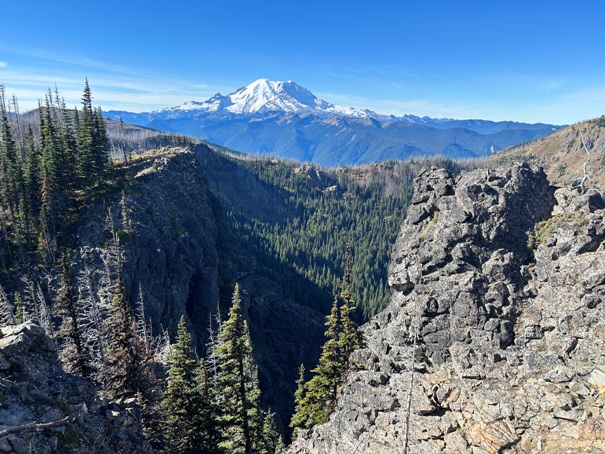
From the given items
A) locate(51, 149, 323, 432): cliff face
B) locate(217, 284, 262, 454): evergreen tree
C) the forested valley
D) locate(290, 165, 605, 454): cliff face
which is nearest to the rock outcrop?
the forested valley

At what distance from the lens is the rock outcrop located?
18.9 m

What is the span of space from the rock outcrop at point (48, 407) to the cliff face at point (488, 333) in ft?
61.8

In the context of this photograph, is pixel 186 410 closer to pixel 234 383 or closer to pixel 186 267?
pixel 234 383

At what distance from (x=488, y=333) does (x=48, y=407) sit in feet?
113

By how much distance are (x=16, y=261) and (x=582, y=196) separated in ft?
311

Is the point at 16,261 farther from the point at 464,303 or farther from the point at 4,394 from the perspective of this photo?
the point at 464,303

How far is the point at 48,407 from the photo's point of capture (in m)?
21.3

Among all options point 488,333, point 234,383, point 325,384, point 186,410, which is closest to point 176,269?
point 325,384

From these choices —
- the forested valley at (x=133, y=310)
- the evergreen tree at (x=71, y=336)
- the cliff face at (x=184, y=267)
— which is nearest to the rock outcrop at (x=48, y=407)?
the forested valley at (x=133, y=310)

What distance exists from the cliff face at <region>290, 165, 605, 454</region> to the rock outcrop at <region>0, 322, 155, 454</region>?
1885 centimetres

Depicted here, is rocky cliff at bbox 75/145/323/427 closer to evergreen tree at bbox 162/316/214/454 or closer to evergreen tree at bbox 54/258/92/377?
evergreen tree at bbox 54/258/92/377

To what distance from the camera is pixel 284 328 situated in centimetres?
11062

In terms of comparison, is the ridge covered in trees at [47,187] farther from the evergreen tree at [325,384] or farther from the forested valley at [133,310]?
the evergreen tree at [325,384]

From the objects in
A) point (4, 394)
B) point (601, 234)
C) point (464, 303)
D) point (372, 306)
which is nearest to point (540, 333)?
point (464, 303)
